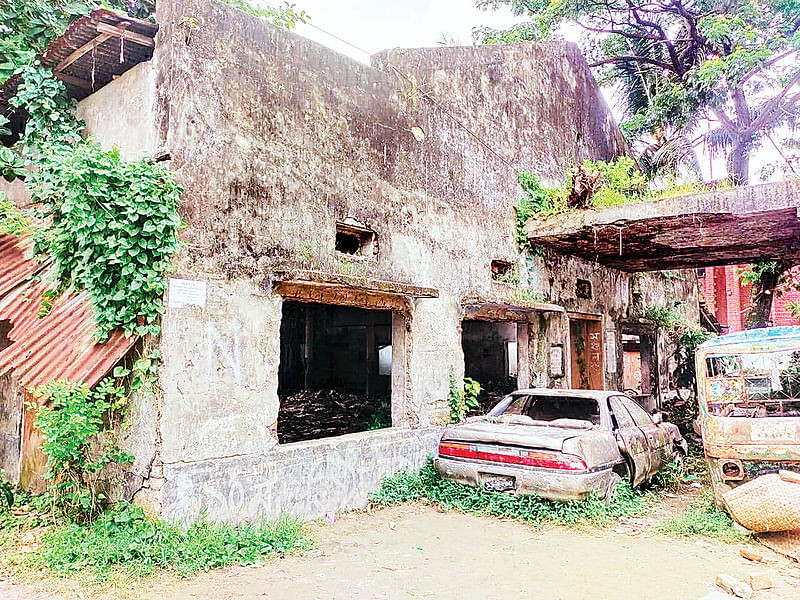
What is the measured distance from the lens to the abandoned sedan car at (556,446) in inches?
269

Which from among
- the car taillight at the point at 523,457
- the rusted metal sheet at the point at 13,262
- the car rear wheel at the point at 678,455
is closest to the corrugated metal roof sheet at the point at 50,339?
the rusted metal sheet at the point at 13,262

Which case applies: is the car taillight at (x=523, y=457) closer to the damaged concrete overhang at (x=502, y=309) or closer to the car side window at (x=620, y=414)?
the car side window at (x=620, y=414)

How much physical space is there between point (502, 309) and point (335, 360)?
5.36 metres

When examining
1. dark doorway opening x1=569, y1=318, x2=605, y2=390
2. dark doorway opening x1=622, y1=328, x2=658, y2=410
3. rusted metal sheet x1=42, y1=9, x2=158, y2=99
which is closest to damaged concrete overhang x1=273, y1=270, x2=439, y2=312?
rusted metal sheet x1=42, y1=9, x2=158, y2=99

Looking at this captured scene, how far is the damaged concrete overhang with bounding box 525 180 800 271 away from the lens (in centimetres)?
868

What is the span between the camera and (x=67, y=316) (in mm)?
6039

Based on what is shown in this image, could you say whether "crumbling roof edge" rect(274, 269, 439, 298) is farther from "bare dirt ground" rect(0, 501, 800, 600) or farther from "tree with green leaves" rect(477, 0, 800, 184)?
"tree with green leaves" rect(477, 0, 800, 184)

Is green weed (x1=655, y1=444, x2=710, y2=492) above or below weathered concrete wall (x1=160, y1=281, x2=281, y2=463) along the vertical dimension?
below

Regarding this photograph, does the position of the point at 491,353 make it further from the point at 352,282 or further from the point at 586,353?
the point at 352,282

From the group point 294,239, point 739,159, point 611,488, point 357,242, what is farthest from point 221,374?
→ point 739,159

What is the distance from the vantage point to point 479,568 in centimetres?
562

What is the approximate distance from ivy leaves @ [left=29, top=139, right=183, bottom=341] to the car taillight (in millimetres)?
3696

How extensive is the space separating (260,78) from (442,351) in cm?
426

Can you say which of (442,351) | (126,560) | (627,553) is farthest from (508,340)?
(126,560)
